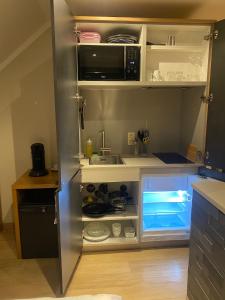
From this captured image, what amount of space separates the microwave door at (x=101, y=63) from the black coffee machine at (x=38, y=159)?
2.59 feet

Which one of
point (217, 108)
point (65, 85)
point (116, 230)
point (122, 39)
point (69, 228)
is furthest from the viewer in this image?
point (116, 230)

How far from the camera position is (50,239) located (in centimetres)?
216

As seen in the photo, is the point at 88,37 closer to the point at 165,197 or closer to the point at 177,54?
the point at 177,54

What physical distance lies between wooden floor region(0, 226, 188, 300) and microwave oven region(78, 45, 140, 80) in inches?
61.9

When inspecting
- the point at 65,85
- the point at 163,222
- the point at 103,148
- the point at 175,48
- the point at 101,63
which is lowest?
the point at 163,222

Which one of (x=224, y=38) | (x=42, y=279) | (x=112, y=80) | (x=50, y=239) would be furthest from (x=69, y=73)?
(x=42, y=279)

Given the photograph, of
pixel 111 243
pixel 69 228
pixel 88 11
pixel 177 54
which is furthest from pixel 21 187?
pixel 177 54

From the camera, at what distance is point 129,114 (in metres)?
2.57

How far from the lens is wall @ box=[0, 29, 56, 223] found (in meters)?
2.40

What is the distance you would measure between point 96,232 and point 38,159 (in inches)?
35.0

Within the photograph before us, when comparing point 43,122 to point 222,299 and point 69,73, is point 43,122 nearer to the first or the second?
point 69,73

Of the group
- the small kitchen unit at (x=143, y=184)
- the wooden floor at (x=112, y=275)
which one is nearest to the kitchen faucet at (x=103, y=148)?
the small kitchen unit at (x=143, y=184)

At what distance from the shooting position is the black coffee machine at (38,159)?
2326 millimetres

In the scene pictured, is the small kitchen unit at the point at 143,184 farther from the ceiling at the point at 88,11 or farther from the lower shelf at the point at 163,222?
the ceiling at the point at 88,11
